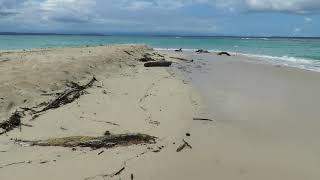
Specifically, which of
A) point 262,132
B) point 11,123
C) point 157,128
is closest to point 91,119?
point 157,128

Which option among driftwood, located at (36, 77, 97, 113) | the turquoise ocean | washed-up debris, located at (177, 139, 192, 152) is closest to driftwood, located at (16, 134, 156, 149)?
washed-up debris, located at (177, 139, 192, 152)

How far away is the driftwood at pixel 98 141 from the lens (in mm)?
6066

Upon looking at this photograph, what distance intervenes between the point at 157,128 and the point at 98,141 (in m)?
1.51

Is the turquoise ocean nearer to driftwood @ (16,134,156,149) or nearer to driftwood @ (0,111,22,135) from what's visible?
driftwood @ (16,134,156,149)

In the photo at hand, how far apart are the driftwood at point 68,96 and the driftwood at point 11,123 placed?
743 mm

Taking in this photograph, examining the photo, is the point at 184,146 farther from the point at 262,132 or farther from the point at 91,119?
the point at 91,119

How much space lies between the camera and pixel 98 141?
6.14 metres

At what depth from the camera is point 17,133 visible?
6566mm

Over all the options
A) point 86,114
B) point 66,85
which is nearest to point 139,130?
point 86,114

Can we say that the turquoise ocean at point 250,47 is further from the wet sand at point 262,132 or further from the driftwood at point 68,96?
the driftwood at point 68,96

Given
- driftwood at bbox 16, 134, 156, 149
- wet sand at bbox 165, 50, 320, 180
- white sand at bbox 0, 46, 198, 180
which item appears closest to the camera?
white sand at bbox 0, 46, 198, 180

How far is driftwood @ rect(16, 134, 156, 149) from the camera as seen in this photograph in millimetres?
6066

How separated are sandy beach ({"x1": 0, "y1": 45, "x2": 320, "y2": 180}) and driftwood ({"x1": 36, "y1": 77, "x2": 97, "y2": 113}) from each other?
3.0 inches

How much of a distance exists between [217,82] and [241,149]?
27.1 ft
